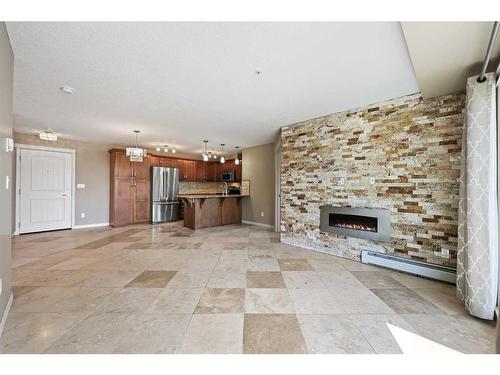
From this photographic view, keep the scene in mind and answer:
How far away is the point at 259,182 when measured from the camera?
257 inches

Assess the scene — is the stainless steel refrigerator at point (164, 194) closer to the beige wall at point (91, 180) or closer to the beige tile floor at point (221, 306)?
the beige wall at point (91, 180)

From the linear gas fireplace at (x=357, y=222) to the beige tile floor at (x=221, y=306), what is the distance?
1.60 ft

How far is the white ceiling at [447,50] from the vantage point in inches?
60.1

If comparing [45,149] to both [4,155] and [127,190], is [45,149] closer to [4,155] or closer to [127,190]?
[127,190]

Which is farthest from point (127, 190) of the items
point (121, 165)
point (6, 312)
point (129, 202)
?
point (6, 312)

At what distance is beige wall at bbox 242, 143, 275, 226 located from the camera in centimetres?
618

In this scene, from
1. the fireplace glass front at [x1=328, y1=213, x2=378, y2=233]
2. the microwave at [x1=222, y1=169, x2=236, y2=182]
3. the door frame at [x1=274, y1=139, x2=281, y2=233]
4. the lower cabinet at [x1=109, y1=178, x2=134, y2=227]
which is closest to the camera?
the fireplace glass front at [x1=328, y1=213, x2=378, y2=233]

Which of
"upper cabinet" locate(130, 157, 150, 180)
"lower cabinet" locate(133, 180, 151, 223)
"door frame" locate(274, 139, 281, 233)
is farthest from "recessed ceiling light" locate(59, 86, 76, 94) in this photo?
"door frame" locate(274, 139, 281, 233)

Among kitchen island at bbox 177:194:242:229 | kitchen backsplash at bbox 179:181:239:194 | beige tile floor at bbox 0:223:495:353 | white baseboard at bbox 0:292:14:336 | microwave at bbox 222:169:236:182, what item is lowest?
beige tile floor at bbox 0:223:495:353

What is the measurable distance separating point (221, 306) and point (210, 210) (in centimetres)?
438

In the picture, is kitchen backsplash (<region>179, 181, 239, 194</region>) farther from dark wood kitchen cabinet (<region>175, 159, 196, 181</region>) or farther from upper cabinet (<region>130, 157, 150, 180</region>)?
upper cabinet (<region>130, 157, 150, 180</region>)

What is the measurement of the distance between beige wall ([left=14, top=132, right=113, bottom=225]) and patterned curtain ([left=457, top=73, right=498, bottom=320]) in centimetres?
806

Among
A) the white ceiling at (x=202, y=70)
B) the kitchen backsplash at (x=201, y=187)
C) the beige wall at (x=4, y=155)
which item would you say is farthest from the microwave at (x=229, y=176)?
the beige wall at (x=4, y=155)
